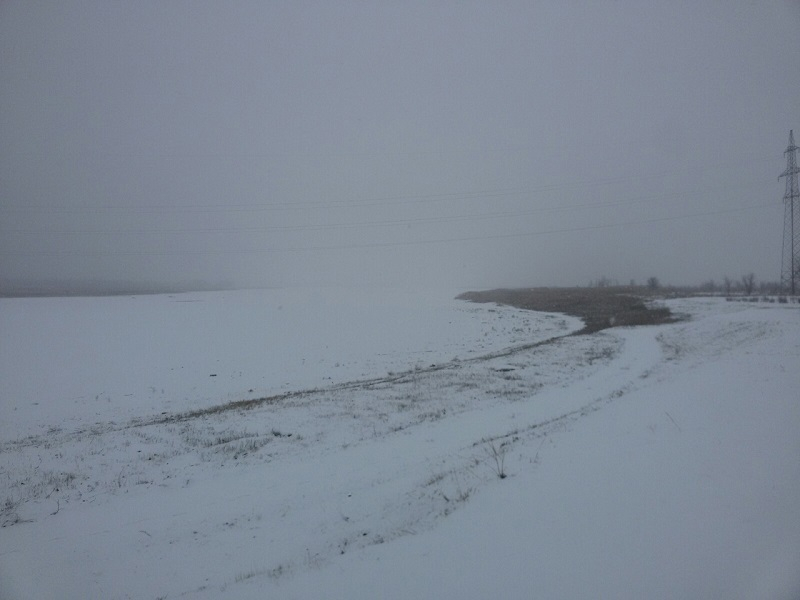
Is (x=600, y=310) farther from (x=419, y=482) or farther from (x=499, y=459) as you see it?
(x=419, y=482)

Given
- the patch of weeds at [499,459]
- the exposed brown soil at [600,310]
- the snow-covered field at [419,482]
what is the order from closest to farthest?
the snow-covered field at [419,482], the patch of weeds at [499,459], the exposed brown soil at [600,310]

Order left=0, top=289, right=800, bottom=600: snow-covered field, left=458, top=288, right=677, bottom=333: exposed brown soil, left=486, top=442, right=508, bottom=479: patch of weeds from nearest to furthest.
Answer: left=0, top=289, right=800, bottom=600: snow-covered field, left=486, top=442, right=508, bottom=479: patch of weeds, left=458, top=288, right=677, bottom=333: exposed brown soil

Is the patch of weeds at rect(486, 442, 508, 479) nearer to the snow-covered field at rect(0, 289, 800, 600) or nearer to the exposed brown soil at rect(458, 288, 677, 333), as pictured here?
the snow-covered field at rect(0, 289, 800, 600)

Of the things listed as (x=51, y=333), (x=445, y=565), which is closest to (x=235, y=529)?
(x=445, y=565)

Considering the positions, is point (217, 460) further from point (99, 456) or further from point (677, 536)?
point (677, 536)

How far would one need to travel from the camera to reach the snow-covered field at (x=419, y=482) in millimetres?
4445

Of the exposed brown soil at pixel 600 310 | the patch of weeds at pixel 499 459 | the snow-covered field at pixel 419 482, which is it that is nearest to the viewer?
the snow-covered field at pixel 419 482

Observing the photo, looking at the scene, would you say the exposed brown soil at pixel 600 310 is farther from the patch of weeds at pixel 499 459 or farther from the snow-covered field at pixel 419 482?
the patch of weeds at pixel 499 459

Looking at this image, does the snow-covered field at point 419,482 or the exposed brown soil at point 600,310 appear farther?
the exposed brown soil at point 600,310

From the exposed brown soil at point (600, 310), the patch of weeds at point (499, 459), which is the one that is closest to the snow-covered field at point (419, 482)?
the patch of weeds at point (499, 459)

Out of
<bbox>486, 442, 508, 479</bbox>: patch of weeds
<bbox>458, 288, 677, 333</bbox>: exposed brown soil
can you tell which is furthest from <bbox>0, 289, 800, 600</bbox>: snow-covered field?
<bbox>458, 288, 677, 333</bbox>: exposed brown soil

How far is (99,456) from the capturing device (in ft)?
30.6

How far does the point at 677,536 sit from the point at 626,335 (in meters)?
23.8

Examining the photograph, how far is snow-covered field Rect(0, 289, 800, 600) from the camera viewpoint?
14.6ft
